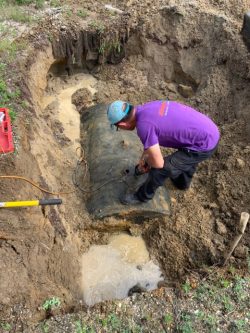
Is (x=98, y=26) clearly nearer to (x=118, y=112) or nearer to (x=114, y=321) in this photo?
(x=118, y=112)

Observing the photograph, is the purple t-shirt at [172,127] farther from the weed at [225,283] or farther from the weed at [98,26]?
the weed at [98,26]

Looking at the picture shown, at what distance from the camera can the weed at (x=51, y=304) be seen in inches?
155

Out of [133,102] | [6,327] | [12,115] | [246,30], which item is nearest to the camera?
[6,327]

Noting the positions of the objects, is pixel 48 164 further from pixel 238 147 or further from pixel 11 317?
pixel 238 147

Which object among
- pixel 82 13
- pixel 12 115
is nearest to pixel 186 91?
pixel 82 13

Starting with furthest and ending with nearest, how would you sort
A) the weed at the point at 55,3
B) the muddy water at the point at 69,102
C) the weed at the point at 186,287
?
the weed at the point at 55,3 < the muddy water at the point at 69,102 < the weed at the point at 186,287

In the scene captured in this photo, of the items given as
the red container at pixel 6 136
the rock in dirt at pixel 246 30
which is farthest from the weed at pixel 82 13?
the red container at pixel 6 136

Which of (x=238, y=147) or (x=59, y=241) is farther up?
(x=238, y=147)

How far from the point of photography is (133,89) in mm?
7363

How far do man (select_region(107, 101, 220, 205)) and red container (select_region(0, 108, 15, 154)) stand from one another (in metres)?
1.44

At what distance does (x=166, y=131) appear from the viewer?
4.34 metres

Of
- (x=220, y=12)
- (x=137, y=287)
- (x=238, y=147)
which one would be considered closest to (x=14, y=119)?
(x=137, y=287)

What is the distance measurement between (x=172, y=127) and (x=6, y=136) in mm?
2273

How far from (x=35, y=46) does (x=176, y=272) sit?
187 inches
